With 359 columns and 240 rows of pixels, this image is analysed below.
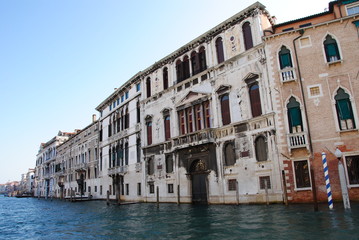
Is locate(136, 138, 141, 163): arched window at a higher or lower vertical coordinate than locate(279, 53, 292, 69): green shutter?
lower

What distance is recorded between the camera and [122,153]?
29.4m

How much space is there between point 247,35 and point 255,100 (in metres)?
4.46

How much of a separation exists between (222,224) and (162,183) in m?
12.6

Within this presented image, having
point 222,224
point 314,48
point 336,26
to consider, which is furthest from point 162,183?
point 336,26

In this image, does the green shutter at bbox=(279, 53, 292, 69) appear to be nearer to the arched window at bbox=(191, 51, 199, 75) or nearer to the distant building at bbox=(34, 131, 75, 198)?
the arched window at bbox=(191, 51, 199, 75)

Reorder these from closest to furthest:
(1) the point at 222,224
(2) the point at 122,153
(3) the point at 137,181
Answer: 1. (1) the point at 222,224
2. (3) the point at 137,181
3. (2) the point at 122,153

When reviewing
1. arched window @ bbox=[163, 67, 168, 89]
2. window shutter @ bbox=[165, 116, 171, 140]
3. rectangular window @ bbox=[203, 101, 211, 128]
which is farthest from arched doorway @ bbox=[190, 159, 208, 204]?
arched window @ bbox=[163, 67, 168, 89]

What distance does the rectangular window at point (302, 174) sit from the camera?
14.5 metres

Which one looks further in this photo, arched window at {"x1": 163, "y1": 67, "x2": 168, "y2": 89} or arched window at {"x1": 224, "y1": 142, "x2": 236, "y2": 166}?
arched window at {"x1": 163, "y1": 67, "x2": 168, "y2": 89}

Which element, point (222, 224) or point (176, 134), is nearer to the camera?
point (222, 224)

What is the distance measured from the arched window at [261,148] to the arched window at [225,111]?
8.25ft

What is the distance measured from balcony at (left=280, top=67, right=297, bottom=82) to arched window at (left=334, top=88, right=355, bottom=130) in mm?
2408

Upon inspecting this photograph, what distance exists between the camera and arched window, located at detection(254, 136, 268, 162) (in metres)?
16.2

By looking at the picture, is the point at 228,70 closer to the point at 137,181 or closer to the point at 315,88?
the point at 315,88
